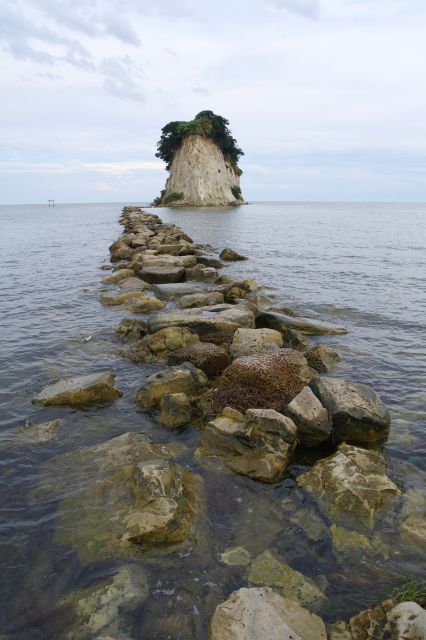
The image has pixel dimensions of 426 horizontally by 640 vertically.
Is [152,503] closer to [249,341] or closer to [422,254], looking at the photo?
[249,341]

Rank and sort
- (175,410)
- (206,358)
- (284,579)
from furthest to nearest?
(206,358) → (175,410) → (284,579)

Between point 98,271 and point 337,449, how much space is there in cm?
1965

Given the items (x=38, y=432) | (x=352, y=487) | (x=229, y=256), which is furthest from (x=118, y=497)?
(x=229, y=256)

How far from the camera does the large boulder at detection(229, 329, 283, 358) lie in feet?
32.7

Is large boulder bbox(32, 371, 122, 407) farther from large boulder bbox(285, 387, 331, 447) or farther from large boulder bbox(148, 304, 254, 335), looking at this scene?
large boulder bbox(285, 387, 331, 447)

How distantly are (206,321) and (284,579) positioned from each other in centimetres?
751

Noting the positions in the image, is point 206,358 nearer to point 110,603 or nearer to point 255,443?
point 255,443

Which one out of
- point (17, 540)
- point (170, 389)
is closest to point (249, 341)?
point (170, 389)

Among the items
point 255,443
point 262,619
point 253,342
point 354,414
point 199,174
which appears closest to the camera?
point 262,619

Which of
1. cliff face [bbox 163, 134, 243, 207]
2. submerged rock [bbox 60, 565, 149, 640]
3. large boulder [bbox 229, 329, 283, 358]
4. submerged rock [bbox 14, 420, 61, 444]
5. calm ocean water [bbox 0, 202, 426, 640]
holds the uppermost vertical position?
cliff face [bbox 163, 134, 243, 207]

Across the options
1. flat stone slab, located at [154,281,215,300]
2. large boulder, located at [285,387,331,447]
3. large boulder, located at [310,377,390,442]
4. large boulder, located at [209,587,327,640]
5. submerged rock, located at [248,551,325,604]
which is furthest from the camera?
flat stone slab, located at [154,281,215,300]

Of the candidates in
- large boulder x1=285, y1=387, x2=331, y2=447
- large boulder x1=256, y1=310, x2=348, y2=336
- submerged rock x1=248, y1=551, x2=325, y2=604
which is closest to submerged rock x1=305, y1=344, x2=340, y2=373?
large boulder x1=256, y1=310, x2=348, y2=336

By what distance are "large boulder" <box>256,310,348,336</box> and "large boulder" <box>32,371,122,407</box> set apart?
5500 mm

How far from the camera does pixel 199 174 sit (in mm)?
99125
